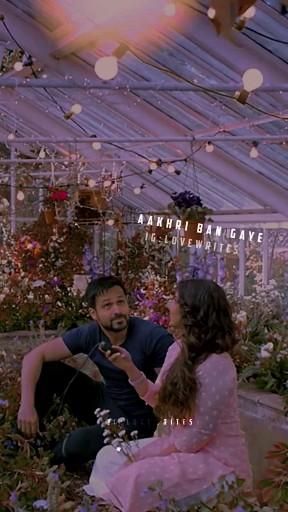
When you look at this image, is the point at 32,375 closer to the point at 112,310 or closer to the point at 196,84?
the point at 112,310

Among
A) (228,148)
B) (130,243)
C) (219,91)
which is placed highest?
(228,148)

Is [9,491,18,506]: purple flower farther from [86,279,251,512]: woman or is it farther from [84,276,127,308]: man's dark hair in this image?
[84,276,127,308]: man's dark hair

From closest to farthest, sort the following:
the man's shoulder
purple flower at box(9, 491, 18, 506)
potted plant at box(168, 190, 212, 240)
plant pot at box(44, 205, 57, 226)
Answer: purple flower at box(9, 491, 18, 506) → the man's shoulder → potted plant at box(168, 190, 212, 240) → plant pot at box(44, 205, 57, 226)

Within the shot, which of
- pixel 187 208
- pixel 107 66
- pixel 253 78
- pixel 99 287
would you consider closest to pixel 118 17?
pixel 107 66

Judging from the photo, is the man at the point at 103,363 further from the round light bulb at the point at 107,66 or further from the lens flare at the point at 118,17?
the lens flare at the point at 118,17

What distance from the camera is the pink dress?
6.81 ft

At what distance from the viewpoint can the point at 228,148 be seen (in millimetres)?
7941

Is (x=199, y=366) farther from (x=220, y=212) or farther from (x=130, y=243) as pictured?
(x=220, y=212)

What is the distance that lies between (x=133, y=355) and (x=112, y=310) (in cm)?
19

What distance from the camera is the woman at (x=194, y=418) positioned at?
2.09 m

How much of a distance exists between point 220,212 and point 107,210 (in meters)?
2.49

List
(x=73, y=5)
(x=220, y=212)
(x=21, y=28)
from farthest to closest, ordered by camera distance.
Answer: (x=220, y=212), (x=21, y=28), (x=73, y=5)

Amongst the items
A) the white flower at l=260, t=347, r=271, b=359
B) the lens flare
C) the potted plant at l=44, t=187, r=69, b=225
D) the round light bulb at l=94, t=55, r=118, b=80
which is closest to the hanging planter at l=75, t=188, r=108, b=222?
the potted plant at l=44, t=187, r=69, b=225

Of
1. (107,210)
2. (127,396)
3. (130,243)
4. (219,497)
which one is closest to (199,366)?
(219,497)
